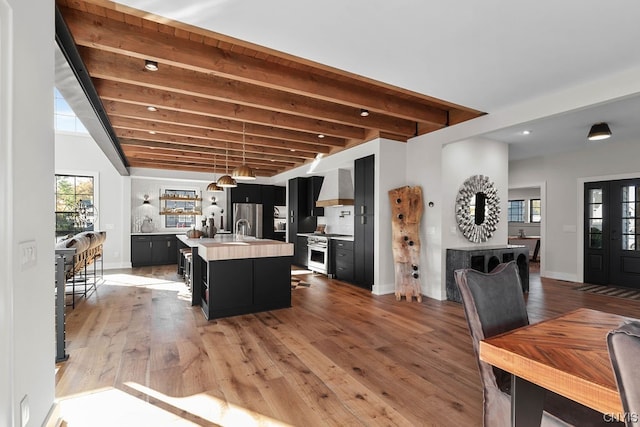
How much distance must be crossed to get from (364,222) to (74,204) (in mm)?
6870

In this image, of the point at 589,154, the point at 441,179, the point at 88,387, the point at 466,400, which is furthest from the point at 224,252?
the point at 589,154

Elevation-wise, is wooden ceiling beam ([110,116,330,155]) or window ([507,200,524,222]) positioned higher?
wooden ceiling beam ([110,116,330,155])

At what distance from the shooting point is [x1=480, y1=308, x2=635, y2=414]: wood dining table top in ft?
3.04

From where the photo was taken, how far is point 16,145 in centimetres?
130

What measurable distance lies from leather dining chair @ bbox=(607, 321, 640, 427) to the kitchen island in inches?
138

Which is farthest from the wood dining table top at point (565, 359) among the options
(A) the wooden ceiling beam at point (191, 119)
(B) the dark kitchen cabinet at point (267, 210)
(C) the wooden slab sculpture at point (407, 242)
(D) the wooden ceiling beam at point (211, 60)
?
(B) the dark kitchen cabinet at point (267, 210)

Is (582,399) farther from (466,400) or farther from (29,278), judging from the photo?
(29,278)

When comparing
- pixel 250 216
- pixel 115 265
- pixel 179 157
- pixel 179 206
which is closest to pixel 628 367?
pixel 179 157

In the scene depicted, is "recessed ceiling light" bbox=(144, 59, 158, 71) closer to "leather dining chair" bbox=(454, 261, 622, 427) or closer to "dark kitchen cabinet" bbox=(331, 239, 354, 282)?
"leather dining chair" bbox=(454, 261, 622, 427)

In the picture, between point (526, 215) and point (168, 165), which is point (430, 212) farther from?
point (526, 215)

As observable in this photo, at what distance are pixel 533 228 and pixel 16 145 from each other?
11976mm

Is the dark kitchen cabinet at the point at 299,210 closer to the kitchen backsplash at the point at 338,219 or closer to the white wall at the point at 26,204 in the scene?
the kitchen backsplash at the point at 338,219

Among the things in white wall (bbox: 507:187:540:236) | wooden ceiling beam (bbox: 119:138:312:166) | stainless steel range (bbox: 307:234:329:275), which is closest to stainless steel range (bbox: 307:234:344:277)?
stainless steel range (bbox: 307:234:329:275)

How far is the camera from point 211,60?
274 centimetres
